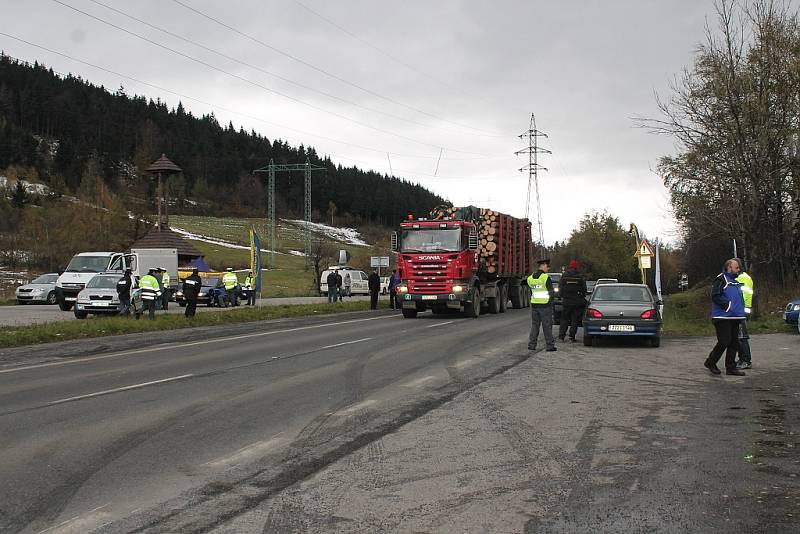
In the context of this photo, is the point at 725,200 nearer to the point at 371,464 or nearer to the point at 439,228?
the point at 439,228

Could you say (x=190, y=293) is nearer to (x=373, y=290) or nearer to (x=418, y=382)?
(x=373, y=290)

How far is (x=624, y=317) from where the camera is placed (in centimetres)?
1623

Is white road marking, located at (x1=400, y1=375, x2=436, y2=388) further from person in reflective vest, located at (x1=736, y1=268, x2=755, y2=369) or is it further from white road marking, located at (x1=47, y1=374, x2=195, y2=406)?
person in reflective vest, located at (x1=736, y1=268, x2=755, y2=369)

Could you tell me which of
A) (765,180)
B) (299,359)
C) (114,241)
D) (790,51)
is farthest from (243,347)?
(114,241)

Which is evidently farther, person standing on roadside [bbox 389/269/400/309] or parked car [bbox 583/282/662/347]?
person standing on roadside [bbox 389/269/400/309]

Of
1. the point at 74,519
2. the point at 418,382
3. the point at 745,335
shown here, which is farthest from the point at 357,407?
the point at 745,335

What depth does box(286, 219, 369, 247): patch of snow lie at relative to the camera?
135925mm

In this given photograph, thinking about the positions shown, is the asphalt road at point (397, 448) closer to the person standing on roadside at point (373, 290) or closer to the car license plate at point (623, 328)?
the car license plate at point (623, 328)

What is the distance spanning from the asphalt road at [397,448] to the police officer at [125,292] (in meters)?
11.0

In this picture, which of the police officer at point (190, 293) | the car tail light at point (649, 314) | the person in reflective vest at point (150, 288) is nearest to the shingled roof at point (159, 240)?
the police officer at point (190, 293)

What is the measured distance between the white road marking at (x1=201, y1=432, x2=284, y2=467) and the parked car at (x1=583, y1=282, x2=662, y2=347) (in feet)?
35.6

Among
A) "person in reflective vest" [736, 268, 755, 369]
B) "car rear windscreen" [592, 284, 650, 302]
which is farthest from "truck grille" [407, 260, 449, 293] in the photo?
"person in reflective vest" [736, 268, 755, 369]

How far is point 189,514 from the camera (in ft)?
15.4

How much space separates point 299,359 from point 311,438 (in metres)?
6.98
